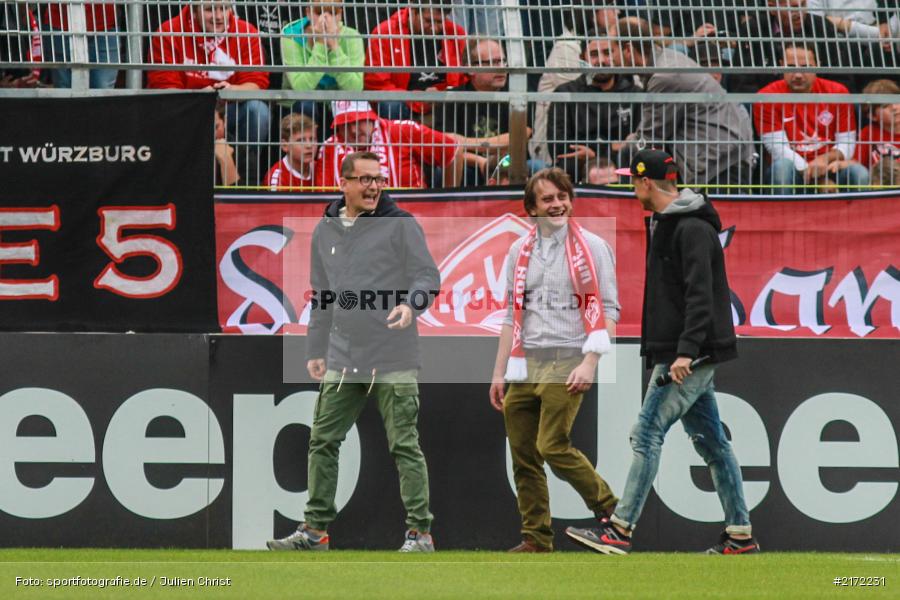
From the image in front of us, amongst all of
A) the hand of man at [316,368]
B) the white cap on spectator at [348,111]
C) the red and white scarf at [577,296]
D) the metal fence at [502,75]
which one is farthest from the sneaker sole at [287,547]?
the white cap on spectator at [348,111]

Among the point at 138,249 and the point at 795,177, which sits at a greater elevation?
the point at 795,177

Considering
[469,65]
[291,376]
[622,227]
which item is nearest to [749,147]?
[622,227]

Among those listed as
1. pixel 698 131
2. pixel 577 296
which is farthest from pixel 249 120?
pixel 698 131

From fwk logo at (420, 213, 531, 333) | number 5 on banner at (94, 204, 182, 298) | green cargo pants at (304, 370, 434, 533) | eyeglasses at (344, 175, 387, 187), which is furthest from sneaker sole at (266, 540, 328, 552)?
eyeglasses at (344, 175, 387, 187)

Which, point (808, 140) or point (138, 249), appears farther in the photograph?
point (808, 140)

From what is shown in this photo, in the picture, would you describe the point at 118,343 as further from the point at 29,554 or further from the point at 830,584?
the point at 830,584

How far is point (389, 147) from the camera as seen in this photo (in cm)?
1010

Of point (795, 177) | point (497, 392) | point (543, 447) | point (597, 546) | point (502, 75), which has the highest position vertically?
point (502, 75)

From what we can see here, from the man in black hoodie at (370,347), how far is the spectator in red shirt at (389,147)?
3.67 feet

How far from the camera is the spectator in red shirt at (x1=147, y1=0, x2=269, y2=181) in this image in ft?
32.7

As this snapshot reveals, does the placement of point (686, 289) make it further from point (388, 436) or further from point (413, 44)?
point (413, 44)

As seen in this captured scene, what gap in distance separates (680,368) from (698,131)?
2.72 metres

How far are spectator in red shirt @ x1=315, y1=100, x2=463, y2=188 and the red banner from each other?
271 millimetres

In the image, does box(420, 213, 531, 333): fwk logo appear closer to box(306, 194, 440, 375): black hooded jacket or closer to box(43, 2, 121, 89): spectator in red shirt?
box(306, 194, 440, 375): black hooded jacket
